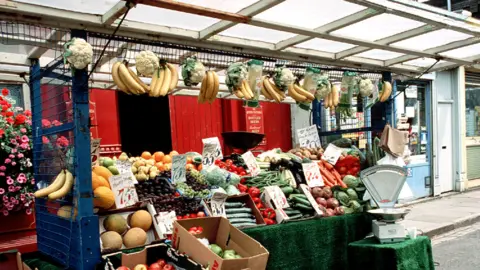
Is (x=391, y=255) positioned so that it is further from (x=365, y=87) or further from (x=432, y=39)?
(x=432, y=39)

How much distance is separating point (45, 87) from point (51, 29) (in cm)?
92

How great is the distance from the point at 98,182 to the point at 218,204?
3.91 feet

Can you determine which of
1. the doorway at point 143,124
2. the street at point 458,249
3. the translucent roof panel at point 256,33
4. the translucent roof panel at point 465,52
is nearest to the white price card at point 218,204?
the translucent roof panel at point 256,33

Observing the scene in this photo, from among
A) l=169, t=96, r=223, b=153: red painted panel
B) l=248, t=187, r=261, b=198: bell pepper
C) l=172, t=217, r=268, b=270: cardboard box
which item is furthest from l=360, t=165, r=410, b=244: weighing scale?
l=169, t=96, r=223, b=153: red painted panel

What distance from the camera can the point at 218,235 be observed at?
376 centimetres

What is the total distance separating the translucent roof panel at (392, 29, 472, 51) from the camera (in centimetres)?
475

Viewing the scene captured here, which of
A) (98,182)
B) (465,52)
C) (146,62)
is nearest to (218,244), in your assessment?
(98,182)

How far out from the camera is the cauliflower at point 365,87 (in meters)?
5.43

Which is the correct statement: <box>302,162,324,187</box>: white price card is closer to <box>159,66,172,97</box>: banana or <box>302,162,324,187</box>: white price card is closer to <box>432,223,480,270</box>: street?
<box>432,223,480,270</box>: street

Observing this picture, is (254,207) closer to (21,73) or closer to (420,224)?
(21,73)

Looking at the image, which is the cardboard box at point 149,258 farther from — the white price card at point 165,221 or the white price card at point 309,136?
the white price card at point 309,136

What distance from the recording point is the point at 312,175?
5.25m

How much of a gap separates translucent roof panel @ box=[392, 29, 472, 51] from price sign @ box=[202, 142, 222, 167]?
7.88ft

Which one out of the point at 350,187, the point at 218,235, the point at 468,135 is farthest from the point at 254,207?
the point at 468,135
